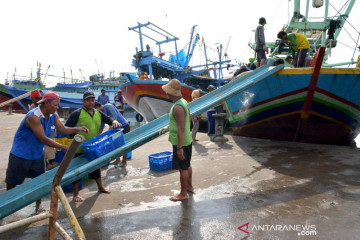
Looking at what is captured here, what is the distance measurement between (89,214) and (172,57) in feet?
66.0

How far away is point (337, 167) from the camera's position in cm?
459

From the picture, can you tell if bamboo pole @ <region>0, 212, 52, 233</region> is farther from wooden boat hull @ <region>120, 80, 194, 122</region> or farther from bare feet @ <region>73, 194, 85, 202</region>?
wooden boat hull @ <region>120, 80, 194, 122</region>

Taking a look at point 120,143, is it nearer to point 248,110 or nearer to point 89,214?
point 89,214

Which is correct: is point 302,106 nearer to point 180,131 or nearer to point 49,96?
point 180,131

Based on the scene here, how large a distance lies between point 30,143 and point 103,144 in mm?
813

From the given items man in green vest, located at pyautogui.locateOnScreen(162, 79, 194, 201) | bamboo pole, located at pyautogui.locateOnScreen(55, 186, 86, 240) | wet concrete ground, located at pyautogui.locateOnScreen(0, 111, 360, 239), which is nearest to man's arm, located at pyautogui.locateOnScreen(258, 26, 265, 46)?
wet concrete ground, located at pyautogui.locateOnScreen(0, 111, 360, 239)

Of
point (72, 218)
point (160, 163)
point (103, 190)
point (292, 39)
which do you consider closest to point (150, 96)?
point (292, 39)

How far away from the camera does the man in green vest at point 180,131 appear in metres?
3.24

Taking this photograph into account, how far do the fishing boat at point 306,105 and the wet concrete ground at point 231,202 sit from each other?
947 mm

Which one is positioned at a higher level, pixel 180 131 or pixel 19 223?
pixel 180 131

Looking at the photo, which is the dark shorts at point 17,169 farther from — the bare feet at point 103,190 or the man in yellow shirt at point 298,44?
the man in yellow shirt at point 298,44

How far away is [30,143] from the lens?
293cm

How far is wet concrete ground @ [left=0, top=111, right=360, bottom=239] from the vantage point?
2.59 m

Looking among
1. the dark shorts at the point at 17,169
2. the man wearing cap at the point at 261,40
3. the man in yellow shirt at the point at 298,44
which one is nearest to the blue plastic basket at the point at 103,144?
the dark shorts at the point at 17,169
